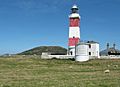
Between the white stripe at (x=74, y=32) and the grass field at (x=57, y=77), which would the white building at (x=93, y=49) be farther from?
the grass field at (x=57, y=77)

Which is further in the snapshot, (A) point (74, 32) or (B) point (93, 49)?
(B) point (93, 49)

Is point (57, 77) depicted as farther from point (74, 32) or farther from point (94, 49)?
point (94, 49)

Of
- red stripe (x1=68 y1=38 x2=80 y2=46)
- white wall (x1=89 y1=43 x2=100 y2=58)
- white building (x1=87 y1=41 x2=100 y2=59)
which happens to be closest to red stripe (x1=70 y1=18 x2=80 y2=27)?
red stripe (x1=68 y1=38 x2=80 y2=46)

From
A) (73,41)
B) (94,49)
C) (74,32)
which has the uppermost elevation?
(74,32)

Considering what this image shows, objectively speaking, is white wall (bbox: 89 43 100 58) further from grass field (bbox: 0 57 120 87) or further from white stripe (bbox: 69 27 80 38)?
grass field (bbox: 0 57 120 87)

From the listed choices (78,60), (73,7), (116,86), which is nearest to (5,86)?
(116,86)

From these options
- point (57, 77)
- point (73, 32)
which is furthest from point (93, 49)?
point (57, 77)

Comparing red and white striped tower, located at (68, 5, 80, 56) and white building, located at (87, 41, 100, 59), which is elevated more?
red and white striped tower, located at (68, 5, 80, 56)

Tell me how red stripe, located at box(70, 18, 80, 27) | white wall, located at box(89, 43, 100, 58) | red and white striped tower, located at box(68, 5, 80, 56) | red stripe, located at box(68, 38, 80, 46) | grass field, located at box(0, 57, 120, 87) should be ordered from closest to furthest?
grass field, located at box(0, 57, 120, 87)
red stripe, located at box(68, 38, 80, 46)
red and white striped tower, located at box(68, 5, 80, 56)
red stripe, located at box(70, 18, 80, 27)
white wall, located at box(89, 43, 100, 58)

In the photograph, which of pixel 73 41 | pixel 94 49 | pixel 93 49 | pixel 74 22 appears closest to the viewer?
A: pixel 73 41

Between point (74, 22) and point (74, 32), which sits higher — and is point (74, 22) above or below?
above

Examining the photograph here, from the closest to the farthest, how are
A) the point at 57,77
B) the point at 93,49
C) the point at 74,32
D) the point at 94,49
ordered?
the point at 57,77, the point at 74,32, the point at 94,49, the point at 93,49

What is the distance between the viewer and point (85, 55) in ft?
223

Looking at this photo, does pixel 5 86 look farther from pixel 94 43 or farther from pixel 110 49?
pixel 110 49
